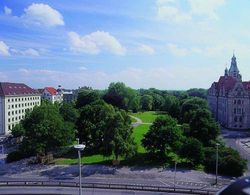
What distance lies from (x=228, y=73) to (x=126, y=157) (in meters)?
91.9

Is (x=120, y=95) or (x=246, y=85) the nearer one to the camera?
(x=246, y=85)

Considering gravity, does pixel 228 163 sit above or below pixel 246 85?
below

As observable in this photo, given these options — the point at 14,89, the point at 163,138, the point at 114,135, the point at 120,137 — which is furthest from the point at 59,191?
the point at 14,89

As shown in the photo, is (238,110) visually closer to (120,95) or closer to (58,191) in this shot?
(120,95)

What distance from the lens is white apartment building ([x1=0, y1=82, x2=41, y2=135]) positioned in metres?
117

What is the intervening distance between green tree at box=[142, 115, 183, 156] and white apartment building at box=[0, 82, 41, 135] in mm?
66679

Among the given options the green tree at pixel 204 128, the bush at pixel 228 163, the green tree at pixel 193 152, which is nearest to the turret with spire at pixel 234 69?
the green tree at pixel 204 128

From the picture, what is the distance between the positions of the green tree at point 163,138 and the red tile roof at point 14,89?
6974 centimetres

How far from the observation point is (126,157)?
206 ft

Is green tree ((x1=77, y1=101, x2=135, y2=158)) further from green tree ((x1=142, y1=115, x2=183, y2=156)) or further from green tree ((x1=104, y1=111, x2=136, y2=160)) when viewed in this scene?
green tree ((x1=142, y1=115, x2=183, y2=156))

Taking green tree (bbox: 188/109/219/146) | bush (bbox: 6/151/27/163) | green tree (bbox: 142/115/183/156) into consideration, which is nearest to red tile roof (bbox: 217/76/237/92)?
green tree (bbox: 188/109/219/146)

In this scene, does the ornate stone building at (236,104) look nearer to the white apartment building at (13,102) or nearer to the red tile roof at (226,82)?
the red tile roof at (226,82)

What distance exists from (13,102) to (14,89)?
6.67 meters

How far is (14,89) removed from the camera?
128m
